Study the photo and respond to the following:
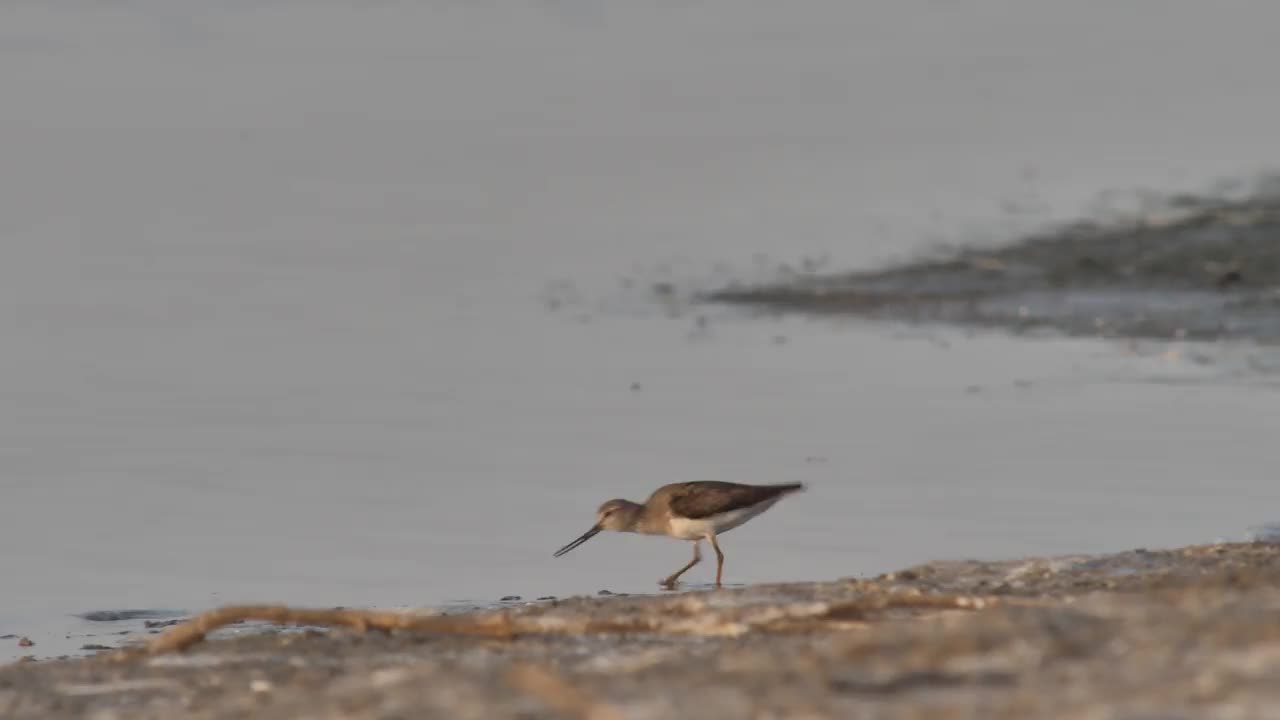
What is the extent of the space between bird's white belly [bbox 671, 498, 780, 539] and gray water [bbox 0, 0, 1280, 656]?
0.22 meters

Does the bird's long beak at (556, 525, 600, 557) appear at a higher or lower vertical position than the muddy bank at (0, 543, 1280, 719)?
higher

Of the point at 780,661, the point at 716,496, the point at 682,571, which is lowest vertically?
the point at 780,661

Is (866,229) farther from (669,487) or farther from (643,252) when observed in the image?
(669,487)

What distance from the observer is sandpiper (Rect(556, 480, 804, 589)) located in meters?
10.3

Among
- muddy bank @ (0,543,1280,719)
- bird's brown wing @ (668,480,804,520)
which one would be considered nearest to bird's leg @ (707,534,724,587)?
bird's brown wing @ (668,480,804,520)

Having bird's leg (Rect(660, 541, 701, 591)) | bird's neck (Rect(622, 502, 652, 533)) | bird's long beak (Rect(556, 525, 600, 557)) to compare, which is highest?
bird's neck (Rect(622, 502, 652, 533))

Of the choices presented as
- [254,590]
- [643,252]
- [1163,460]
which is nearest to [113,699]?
[254,590]

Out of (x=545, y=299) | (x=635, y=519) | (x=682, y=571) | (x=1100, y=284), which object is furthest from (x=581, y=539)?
(x=1100, y=284)

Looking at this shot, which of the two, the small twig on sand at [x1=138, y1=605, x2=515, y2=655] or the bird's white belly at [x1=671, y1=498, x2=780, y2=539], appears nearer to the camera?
the small twig on sand at [x1=138, y1=605, x2=515, y2=655]

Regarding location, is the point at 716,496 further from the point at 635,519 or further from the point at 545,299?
the point at 545,299

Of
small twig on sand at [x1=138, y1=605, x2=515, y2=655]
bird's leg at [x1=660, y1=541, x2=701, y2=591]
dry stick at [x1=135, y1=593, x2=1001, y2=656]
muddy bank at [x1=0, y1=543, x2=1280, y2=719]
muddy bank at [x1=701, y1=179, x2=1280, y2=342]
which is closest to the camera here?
muddy bank at [x1=0, y1=543, x2=1280, y2=719]

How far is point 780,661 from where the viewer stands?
5691 millimetres

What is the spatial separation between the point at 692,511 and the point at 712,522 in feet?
0.33

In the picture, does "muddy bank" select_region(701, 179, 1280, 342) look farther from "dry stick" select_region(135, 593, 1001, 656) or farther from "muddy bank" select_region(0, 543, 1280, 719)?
"dry stick" select_region(135, 593, 1001, 656)
